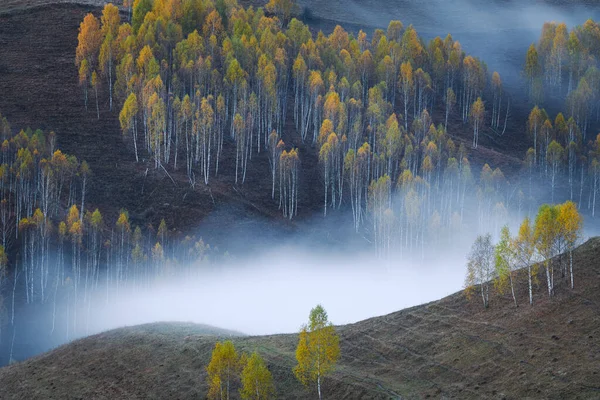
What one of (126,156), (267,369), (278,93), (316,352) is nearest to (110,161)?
(126,156)

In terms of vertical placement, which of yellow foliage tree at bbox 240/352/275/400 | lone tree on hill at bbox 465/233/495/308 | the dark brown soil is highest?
the dark brown soil

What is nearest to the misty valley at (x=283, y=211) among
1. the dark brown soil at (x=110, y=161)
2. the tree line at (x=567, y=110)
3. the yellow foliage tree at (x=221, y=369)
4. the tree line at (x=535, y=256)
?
the yellow foliage tree at (x=221, y=369)

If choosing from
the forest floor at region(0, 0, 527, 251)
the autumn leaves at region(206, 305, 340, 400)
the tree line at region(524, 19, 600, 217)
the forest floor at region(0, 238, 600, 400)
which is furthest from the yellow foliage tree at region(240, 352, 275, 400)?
the tree line at region(524, 19, 600, 217)

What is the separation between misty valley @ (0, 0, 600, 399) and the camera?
57438 mm

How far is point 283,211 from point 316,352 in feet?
212

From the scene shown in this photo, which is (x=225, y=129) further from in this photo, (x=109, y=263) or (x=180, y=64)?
(x=109, y=263)

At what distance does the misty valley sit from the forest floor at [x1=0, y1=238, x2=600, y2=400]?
223mm

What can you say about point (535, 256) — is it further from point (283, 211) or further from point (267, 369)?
point (283, 211)

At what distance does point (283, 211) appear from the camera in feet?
385

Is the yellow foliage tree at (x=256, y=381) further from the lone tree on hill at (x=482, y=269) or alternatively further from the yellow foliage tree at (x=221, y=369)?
the lone tree on hill at (x=482, y=269)

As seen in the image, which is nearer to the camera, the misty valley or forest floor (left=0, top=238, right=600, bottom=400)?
forest floor (left=0, top=238, right=600, bottom=400)

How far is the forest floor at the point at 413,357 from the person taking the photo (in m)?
49.8

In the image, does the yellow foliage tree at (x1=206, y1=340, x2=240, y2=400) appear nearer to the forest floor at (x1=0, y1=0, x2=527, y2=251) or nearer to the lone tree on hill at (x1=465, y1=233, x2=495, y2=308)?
the lone tree on hill at (x1=465, y1=233, x2=495, y2=308)

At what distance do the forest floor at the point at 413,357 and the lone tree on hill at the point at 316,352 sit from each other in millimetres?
1376
